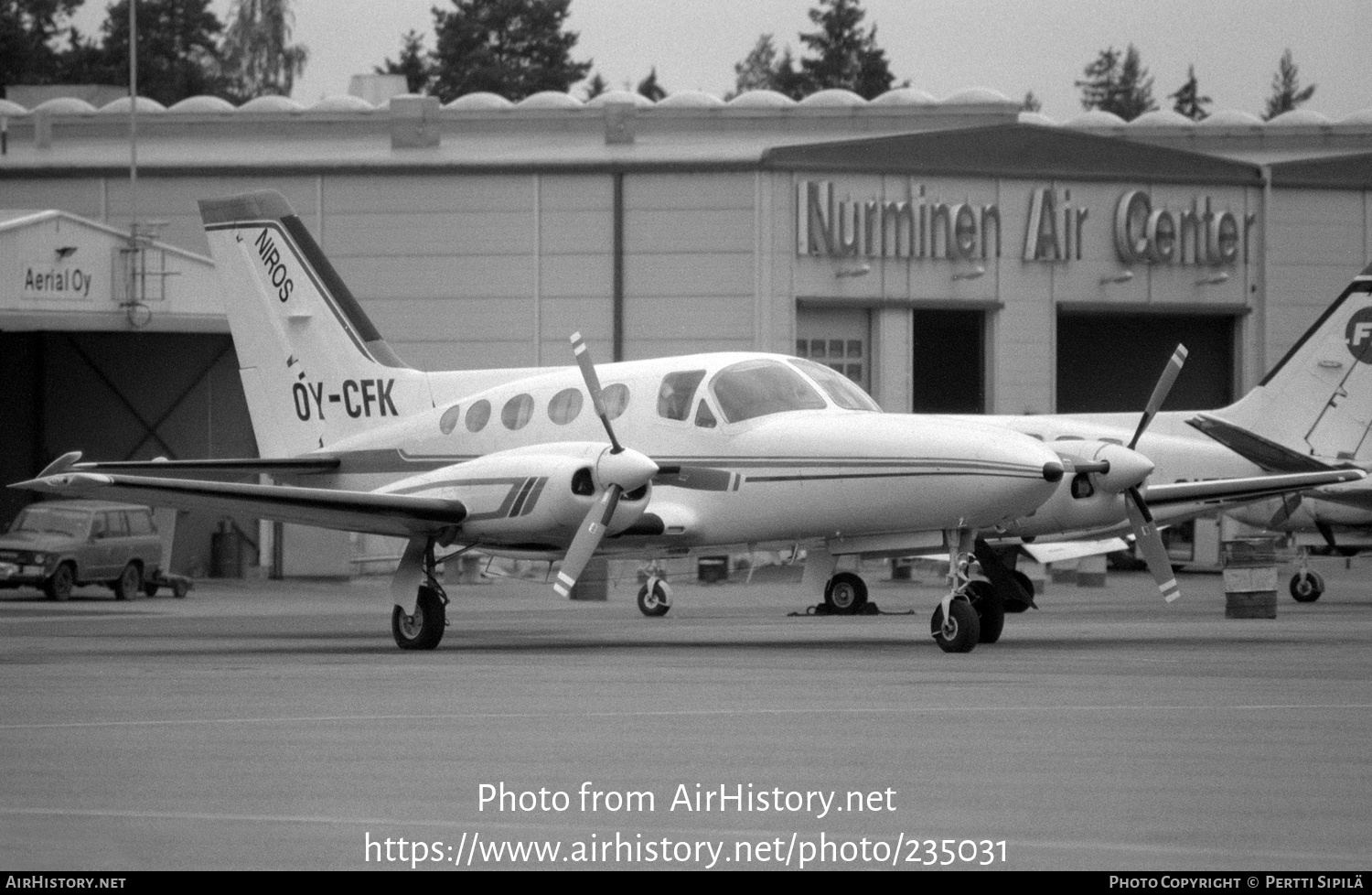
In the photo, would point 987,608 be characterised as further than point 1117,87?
No

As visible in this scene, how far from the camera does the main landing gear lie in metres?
19.9

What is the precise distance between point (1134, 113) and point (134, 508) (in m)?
103

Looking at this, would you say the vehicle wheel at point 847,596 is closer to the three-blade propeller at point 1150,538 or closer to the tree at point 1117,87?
the three-blade propeller at point 1150,538

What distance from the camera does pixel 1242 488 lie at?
75.1ft

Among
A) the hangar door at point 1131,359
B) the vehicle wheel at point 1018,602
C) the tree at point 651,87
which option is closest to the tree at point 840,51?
the tree at point 651,87

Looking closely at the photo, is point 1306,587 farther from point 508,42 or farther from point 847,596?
point 508,42

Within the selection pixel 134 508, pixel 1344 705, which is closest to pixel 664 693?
pixel 1344 705

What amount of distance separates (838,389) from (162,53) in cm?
8861

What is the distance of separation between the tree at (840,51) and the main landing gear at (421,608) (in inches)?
3732

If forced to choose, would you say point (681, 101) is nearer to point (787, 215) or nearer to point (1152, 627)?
point (787, 215)

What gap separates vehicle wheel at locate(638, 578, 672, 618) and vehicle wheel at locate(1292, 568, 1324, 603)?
37.9ft

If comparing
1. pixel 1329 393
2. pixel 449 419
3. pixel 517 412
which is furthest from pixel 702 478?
pixel 1329 393

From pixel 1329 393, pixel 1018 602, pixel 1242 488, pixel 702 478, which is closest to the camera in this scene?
pixel 702 478

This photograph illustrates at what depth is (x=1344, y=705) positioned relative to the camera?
1299cm
